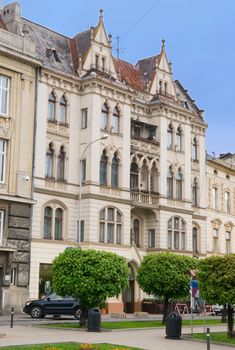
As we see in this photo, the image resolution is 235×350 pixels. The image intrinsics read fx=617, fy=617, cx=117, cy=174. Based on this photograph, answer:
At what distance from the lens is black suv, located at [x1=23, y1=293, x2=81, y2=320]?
3591cm

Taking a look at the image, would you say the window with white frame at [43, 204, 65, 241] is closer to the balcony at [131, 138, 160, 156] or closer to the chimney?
the balcony at [131, 138, 160, 156]

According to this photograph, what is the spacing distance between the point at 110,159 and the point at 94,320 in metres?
A: 20.6

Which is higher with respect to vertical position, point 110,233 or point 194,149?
point 194,149

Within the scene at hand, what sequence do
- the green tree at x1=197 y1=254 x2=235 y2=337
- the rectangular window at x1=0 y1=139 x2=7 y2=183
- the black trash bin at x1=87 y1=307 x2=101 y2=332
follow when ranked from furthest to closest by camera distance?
1. the rectangular window at x1=0 y1=139 x2=7 y2=183
2. the black trash bin at x1=87 y1=307 x2=101 y2=332
3. the green tree at x1=197 y1=254 x2=235 y2=337

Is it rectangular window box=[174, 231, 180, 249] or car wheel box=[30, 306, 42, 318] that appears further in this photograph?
rectangular window box=[174, 231, 180, 249]

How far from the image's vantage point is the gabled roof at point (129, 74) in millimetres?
52675

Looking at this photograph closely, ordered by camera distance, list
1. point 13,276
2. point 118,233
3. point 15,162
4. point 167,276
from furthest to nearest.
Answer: point 118,233
point 15,162
point 13,276
point 167,276

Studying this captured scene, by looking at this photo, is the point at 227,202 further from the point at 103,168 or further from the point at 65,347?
the point at 65,347

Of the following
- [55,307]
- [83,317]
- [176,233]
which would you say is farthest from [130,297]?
[83,317]

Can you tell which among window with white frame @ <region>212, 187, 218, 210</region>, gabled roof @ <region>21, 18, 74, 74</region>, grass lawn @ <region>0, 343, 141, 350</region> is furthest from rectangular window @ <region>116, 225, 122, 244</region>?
grass lawn @ <region>0, 343, 141, 350</region>

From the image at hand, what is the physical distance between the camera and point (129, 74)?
54.7 m

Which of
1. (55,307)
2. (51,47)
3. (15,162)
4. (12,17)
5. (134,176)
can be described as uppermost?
(12,17)

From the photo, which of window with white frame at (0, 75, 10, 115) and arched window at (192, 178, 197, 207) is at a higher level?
window with white frame at (0, 75, 10, 115)

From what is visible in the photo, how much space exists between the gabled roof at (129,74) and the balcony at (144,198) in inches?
376
